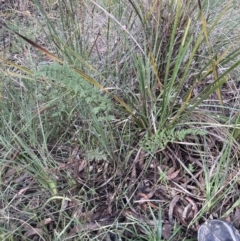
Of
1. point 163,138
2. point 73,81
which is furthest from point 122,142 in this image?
point 73,81

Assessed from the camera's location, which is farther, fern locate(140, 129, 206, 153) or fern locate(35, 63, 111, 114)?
fern locate(140, 129, 206, 153)

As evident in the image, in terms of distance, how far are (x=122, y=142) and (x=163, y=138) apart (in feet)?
0.52

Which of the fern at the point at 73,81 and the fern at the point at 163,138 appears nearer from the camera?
the fern at the point at 73,81

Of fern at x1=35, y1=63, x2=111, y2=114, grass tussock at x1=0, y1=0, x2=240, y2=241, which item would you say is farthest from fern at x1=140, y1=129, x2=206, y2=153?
fern at x1=35, y1=63, x2=111, y2=114

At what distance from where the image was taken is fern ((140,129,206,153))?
135 cm

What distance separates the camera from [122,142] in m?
1.43

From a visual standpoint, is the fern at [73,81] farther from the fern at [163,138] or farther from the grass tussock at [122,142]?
the fern at [163,138]

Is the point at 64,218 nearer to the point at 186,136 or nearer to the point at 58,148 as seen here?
the point at 58,148

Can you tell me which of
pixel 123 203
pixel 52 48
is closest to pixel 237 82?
pixel 123 203

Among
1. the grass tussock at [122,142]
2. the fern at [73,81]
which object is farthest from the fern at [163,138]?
the fern at [73,81]

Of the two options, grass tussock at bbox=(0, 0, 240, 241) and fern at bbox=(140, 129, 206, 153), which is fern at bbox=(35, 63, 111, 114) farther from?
fern at bbox=(140, 129, 206, 153)

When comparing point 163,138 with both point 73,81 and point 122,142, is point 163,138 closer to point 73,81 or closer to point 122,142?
point 122,142

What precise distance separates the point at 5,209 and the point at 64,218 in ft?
0.69

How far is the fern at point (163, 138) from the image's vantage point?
4.42 feet
